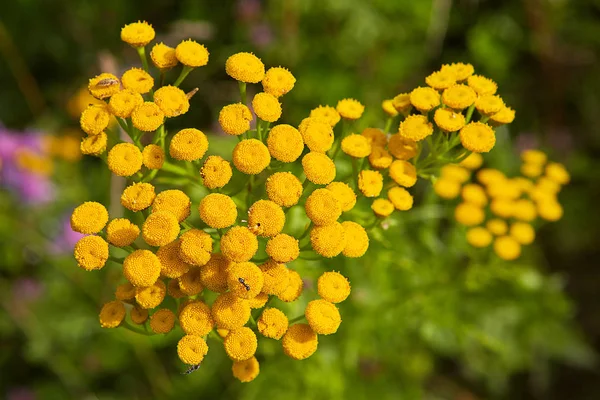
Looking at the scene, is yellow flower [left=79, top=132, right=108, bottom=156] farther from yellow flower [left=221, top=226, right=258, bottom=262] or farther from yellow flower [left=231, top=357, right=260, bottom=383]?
yellow flower [left=231, top=357, right=260, bottom=383]

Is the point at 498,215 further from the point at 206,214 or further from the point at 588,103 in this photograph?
the point at 588,103

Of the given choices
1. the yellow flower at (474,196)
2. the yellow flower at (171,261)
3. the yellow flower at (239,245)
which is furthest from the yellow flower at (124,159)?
the yellow flower at (474,196)

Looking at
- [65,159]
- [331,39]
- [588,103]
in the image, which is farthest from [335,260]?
[588,103]

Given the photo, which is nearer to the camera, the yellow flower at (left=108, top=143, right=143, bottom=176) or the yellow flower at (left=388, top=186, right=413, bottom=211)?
the yellow flower at (left=108, top=143, right=143, bottom=176)

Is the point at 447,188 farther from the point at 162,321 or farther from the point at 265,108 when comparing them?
the point at 162,321

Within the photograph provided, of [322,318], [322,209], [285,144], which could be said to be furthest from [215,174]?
[322,318]

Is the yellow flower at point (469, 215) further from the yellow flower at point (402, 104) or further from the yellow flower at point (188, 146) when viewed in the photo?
the yellow flower at point (188, 146)

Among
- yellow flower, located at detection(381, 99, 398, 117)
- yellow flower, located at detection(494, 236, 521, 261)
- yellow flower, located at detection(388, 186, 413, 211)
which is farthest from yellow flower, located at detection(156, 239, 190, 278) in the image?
yellow flower, located at detection(494, 236, 521, 261)
